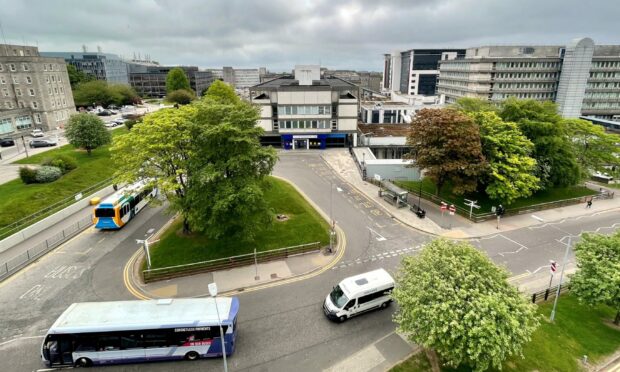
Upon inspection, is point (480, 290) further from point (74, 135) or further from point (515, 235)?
point (74, 135)

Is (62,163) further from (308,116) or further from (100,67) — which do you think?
(100,67)

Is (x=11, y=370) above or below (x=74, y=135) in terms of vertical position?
below

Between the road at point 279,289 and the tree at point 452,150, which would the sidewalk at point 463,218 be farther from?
the tree at point 452,150

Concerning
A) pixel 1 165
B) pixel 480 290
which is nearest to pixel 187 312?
pixel 480 290

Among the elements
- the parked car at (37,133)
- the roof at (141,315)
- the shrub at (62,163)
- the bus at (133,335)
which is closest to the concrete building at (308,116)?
the shrub at (62,163)

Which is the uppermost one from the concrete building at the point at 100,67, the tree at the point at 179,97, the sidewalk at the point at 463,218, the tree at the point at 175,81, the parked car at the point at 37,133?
the concrete building at the point at 100,67

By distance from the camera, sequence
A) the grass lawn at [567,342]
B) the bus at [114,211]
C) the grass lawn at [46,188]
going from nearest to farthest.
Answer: the grass lawn at [567,342] < the bus at [114,211] < the grass lawn at [46,188]
